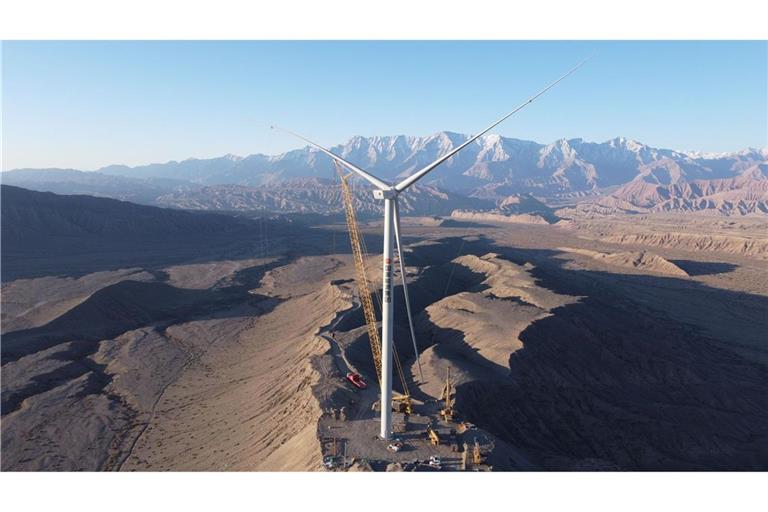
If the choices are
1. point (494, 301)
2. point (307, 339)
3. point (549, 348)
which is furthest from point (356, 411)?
point (494, 301)

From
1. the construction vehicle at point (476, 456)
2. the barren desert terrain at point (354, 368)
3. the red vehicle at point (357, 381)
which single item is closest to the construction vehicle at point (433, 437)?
the barren desert terrain at point (354, 368)

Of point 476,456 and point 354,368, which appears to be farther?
point 354,368

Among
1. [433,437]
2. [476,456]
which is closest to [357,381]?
[433,437]

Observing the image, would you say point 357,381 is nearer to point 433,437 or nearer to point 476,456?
point 433,437

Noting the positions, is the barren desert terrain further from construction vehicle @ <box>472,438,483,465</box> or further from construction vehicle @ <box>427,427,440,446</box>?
construction vehicle @ <box>472,438,483,465</box>

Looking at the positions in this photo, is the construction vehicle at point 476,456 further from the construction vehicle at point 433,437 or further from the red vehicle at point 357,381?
the red vehicle at point 357,381

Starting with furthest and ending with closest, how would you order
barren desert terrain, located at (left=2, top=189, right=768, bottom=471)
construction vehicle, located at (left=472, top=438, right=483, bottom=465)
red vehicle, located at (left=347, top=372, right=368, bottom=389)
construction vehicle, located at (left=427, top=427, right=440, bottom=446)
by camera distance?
red vehicle, located at (left=347, top=372, right=368, bottom=389) → barren desert terrain, located at (left=2, top=189, right=768, bottom=471) → construction vehicle, located at (left=427, top=427, right=440, bottom=446) → construction vehicle, located at (left=472, top=438, right=483, bottom=465)

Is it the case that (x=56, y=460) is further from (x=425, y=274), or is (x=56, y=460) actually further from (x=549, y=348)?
(x=425, y=274)

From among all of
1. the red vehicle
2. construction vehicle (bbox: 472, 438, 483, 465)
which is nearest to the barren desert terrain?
the red vehicle

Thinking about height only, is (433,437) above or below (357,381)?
above
